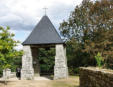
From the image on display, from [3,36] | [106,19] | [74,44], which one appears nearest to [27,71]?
[3,36]

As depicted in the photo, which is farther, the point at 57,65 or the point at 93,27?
the point at 93,27

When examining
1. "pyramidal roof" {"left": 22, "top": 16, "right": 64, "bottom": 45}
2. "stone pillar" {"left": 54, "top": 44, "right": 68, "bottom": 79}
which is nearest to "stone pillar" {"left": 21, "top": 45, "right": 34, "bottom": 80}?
"pyramidal roof" {"left": 22, "top": 16, "right": 64, "bottom": 45}

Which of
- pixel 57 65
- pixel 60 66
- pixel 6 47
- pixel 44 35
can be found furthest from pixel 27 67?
pixel 6 47

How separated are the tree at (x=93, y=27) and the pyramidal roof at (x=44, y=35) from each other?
14.8 feet

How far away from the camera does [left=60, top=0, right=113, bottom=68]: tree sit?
1955 centimetres

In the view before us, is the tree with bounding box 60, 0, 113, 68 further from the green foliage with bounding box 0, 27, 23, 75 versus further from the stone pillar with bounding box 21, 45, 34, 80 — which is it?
the green foliage with bounding box 0, 27, 23, 75

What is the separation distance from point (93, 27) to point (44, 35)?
6.60 metres

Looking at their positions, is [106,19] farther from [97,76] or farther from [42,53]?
[97,76]

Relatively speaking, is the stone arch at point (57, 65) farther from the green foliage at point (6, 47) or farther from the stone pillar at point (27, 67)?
the green foliage at point (6, 47)

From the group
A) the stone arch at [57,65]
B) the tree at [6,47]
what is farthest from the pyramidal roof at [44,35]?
the tree at [6,47]

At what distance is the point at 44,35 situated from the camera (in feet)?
57.1

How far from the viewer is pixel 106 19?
779 inches

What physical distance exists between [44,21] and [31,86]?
28.7 ft

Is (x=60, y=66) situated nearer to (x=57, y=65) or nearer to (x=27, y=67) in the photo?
(x=57, y=65)
